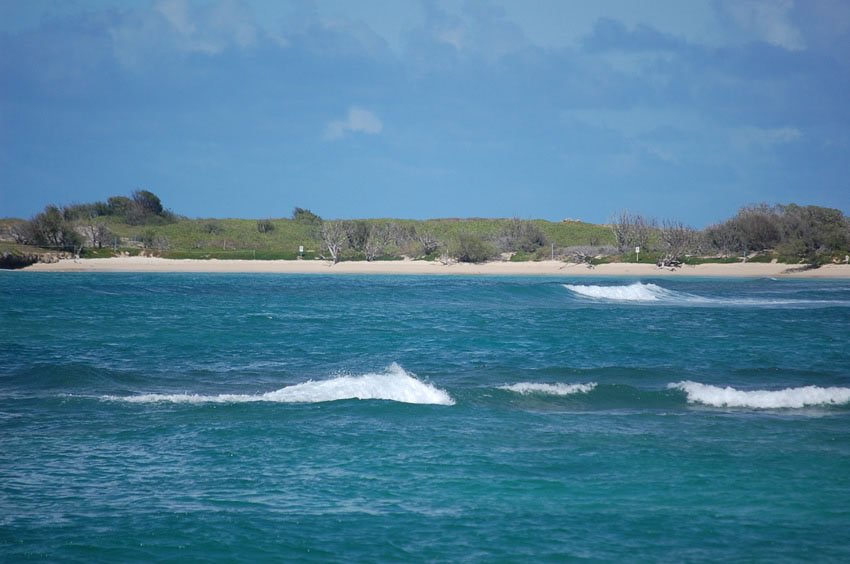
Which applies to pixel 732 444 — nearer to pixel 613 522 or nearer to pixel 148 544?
pixel 613 522

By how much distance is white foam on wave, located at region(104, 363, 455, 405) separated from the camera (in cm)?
1350

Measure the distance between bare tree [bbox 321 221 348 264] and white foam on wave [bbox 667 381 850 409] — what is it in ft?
185

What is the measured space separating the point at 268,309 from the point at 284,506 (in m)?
23.5

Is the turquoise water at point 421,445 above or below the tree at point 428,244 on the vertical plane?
below

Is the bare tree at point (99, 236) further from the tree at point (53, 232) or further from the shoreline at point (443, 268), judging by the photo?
the shoreline at point (443, 268)

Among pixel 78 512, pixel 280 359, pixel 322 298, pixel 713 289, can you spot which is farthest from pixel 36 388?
pixel 713 289

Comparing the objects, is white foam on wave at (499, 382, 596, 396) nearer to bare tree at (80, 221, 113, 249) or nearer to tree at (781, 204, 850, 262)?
tree at (781, 204, 850, 262)

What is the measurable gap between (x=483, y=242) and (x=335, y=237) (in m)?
13.1

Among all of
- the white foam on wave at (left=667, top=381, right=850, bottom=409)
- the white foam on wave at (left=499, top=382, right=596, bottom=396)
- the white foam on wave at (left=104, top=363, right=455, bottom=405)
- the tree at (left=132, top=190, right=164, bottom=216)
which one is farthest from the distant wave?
the tree at (left=132, top=190, right=164, bottom=216)

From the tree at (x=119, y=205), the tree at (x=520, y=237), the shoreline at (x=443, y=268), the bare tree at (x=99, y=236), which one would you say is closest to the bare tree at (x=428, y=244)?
the shoreline at (x=443, y=268)

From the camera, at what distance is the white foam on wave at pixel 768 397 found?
13531mm

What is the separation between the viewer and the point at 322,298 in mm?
37688

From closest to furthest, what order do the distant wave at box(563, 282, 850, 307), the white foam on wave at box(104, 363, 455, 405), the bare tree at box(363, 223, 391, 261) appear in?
1. the white foam on wave at box(104, 363, 455, 405)
2. the distant wave at box(563, 282, 850, 307)
3. the bare tree at box(363, 223, 391, 261)

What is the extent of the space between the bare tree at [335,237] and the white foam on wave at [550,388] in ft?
180
